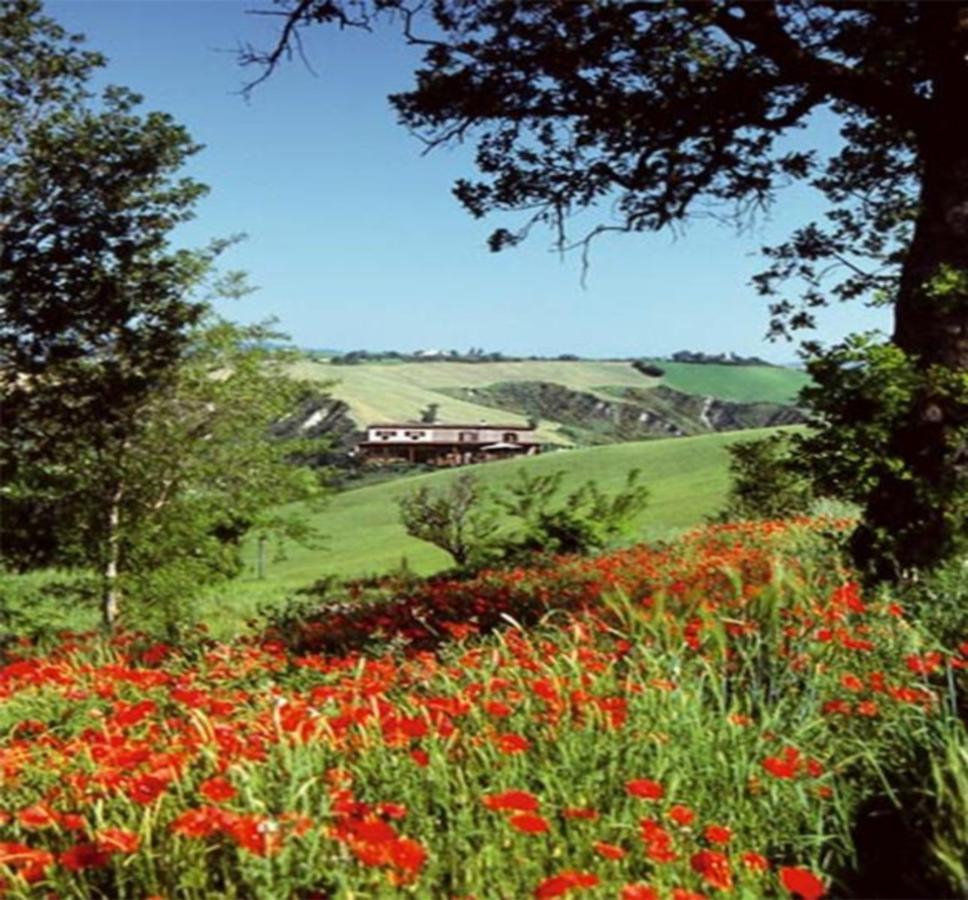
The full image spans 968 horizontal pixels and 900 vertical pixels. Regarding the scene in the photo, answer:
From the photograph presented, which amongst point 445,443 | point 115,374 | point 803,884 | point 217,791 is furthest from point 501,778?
point 445,443

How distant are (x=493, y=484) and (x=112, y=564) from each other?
45242 mm

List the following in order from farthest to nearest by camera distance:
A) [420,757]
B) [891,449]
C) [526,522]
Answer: [526,522], [891,449], [420,757]

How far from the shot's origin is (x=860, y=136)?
1225cm

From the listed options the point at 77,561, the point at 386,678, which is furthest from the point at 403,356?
the point at 386,678

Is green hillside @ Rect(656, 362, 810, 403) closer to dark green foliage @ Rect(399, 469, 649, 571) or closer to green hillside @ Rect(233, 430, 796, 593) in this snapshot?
green hillside @ Rect(233, 430, 796, 593)

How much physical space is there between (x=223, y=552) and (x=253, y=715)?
45.2 feet

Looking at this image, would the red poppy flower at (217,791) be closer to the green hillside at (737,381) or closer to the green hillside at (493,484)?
the green hillside at (493,484)

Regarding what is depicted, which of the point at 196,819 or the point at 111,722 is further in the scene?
the point at 111,722

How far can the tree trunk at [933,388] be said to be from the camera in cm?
866

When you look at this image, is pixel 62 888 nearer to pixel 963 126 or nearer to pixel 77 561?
pixel 963 126

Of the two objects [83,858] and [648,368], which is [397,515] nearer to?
[83,858]

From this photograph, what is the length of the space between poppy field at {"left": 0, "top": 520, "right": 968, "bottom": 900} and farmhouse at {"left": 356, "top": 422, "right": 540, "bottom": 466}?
8937cm

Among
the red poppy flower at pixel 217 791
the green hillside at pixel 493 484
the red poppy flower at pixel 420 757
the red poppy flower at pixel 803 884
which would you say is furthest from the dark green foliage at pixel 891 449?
the green hillside at pixel 493 484

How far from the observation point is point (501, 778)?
12.5ft
